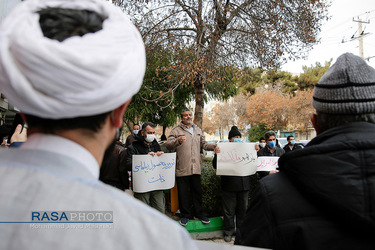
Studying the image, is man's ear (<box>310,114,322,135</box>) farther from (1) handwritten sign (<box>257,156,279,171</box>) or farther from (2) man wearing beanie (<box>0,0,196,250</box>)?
(1) handwritten sign (<box>257,156,279,171</box>)

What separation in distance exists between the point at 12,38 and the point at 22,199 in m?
0.41

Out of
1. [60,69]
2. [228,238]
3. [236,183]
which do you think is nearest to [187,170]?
[236,183]

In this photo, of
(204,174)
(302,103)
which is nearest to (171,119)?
(204,174)

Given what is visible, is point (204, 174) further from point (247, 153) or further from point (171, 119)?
point (171, 119)

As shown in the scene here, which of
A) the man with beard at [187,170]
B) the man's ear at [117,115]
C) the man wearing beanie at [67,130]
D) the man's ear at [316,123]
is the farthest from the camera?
the man with beard at [187,170]

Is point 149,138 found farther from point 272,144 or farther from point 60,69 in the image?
point 60,69

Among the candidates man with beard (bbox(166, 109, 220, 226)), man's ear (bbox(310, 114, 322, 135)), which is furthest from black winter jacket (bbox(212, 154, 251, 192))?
man's ear (bbox(310, 114, 322, 135))

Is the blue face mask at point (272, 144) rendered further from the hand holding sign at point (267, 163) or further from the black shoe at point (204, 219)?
the black shoe at point (204, 219)

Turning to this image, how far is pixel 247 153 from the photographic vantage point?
4.93 metres

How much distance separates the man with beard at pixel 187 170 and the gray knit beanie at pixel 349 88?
150 inches

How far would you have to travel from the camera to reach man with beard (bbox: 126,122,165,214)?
4.75 m

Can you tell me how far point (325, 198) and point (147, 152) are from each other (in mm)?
4126

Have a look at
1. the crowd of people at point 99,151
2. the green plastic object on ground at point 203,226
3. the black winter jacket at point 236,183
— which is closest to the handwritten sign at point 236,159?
the black winter jacket at point 236,183

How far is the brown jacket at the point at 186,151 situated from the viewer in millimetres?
5141
